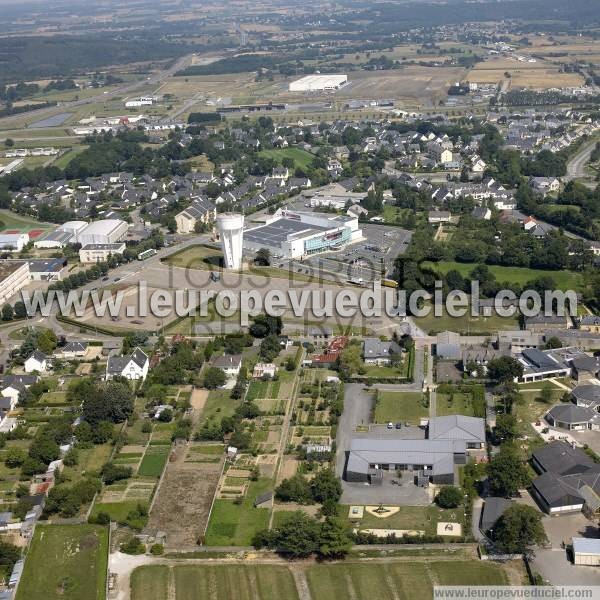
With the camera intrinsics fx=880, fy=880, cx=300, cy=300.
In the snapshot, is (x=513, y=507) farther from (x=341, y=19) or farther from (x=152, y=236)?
(x=341, y=19)

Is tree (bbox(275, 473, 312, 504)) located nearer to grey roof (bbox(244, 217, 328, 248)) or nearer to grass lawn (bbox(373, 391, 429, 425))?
grass lawn (bbox(373, 391, 429, 425))

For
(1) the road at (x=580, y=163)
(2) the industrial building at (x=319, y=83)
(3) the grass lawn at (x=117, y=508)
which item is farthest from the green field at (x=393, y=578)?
(2) the industrial building at (x=319, y=83)

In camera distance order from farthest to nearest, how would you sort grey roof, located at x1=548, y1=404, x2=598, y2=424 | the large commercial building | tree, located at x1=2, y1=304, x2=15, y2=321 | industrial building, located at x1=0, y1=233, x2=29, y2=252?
industrial building, located at x1=0, y1=233, x2=29, y2=252
the large commercial building
tree, located at x1=2, y1=304, x2=15, y2=321
grey roof, located at x1=548, y1=404, x2=598, y2=424

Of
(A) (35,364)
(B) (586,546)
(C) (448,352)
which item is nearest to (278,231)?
(C) (448,352)

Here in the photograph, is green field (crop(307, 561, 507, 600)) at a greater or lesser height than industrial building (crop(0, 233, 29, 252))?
greater

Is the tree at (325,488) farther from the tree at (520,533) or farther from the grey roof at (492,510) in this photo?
the tree at (520,533)

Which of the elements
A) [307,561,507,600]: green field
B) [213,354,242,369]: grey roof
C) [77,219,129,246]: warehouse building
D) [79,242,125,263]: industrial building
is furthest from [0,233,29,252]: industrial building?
[307,561,507,600]: green field
